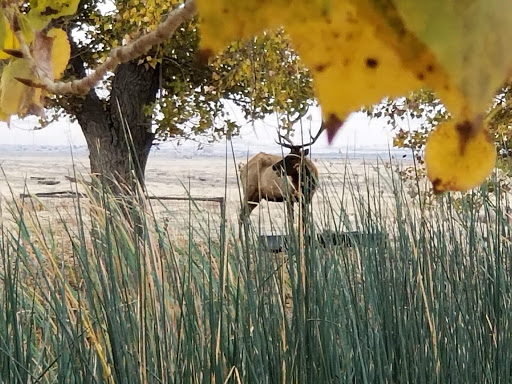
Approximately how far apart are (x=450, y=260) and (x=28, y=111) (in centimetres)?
88

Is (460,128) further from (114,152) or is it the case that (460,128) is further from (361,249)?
(114,152)

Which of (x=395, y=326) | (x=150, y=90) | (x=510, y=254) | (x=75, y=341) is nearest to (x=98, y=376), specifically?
(x=75, y=341)

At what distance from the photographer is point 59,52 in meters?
0.26

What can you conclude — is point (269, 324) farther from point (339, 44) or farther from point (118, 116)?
point (118, 116)

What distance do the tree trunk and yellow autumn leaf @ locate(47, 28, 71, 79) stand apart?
2.56 meters

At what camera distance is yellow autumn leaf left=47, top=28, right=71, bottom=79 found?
256 mm

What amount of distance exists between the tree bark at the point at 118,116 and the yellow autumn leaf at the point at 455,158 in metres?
2.80

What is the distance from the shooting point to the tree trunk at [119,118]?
9.72 ft

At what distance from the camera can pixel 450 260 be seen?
1003 mm

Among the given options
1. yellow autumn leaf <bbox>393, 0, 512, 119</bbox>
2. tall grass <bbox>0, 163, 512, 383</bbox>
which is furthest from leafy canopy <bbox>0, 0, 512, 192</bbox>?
tall grass <bbox>0, 163, 512, 383</bbox>

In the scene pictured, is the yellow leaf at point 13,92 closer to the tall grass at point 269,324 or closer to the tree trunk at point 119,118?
the tall grass at point 269,324

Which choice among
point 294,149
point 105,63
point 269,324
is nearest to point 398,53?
point 105,63

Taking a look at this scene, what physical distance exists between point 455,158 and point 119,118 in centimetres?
329

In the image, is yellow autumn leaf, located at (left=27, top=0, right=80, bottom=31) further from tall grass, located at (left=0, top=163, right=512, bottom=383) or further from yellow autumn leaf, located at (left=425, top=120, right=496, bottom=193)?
tall grass, located at (left=0, top=163, right=512, bottom=383)
